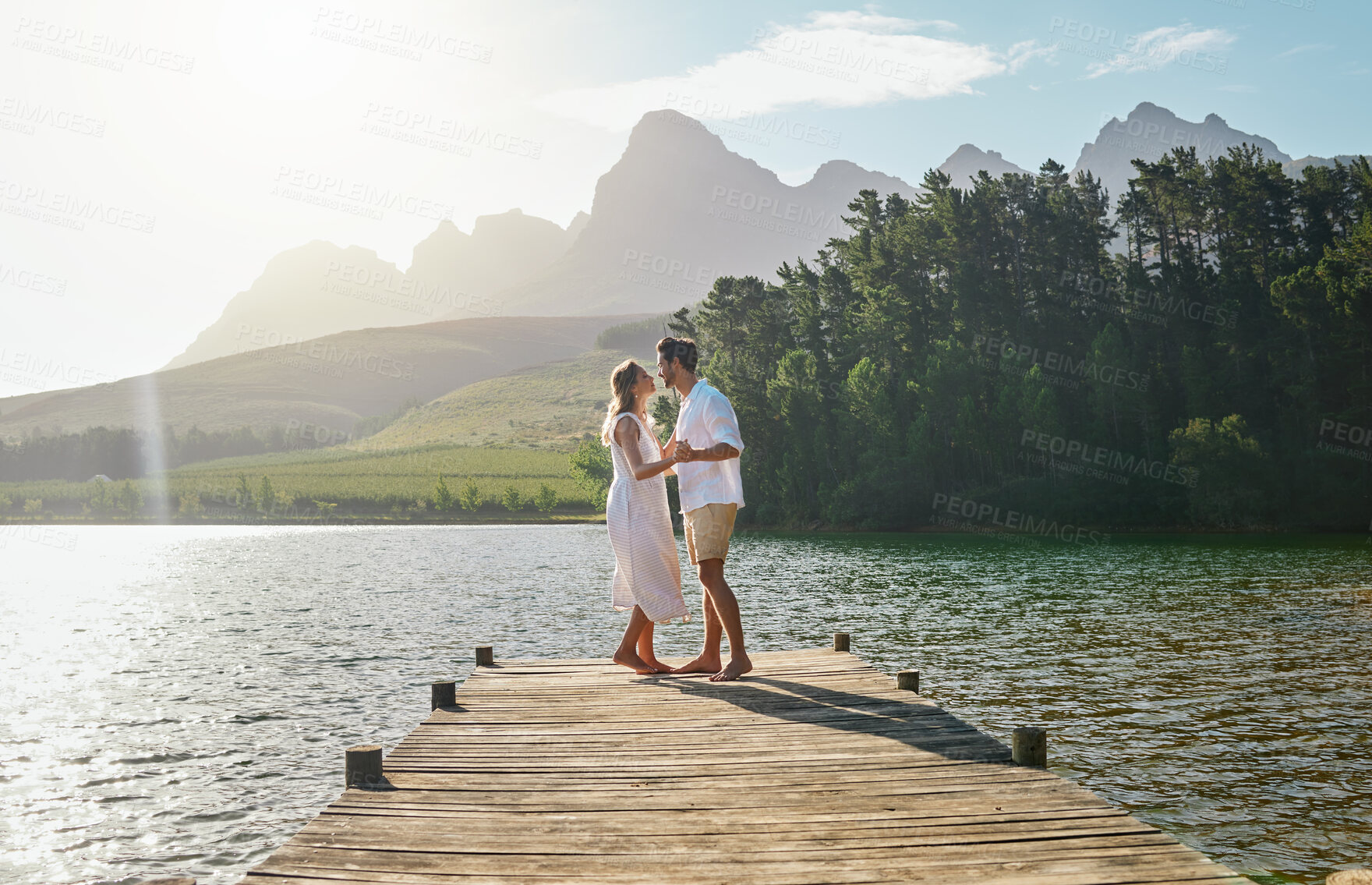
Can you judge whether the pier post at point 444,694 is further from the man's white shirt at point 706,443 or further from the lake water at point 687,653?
the man's white shirt at point 706,443

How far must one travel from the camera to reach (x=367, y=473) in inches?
5669

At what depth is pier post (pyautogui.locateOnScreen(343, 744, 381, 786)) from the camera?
5961 millimetres

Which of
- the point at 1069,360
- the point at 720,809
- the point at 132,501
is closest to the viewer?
the point at 720,809

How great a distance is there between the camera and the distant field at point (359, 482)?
130000mm

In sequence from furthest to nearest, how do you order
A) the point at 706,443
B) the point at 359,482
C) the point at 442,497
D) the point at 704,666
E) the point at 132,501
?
1. the point at 132,501
2. the point at 359,482
3. the point at 442,497
4. the point at 704,666
5. the point at 706,443

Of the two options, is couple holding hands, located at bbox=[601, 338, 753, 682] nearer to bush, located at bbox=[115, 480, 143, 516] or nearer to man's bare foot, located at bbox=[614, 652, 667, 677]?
man's bare foot, located at bbox=[614, 652, 667, 677]

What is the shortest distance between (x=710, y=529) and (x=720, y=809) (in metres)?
3.83

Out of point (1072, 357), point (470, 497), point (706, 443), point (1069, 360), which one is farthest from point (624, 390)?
point (470, 497)

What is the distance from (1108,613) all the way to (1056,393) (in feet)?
175

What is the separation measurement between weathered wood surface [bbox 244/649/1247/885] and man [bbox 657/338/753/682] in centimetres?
123

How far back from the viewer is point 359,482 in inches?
5374

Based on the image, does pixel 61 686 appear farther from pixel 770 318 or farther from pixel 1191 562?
pixel 770 318

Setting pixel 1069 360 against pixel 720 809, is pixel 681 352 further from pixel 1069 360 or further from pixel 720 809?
pixel 1069 360

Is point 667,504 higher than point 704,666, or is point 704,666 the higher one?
point 667,504
